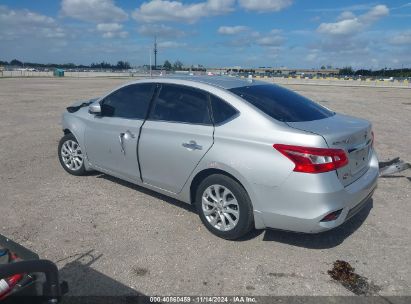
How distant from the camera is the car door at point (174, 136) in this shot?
3988 millimetres

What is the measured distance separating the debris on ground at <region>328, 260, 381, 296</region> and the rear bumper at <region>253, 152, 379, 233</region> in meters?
0.39

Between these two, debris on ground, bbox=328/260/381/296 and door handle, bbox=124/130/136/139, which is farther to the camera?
door handle, bbox=124/130/136/139

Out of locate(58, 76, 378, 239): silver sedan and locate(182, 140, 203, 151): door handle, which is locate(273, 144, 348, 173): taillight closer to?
locate(58, 76, 378, 239): silver sedan

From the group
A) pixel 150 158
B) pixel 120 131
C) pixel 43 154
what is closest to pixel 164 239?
pixel 150 158

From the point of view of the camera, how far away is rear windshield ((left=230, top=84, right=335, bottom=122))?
3855 millimetres

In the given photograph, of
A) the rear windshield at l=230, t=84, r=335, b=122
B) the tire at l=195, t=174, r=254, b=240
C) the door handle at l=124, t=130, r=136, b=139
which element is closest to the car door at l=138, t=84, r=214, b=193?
the door handle at l=124, t=130, r=136, b=139

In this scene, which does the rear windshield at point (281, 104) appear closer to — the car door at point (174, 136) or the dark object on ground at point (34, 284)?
the car door at point (174, 136)

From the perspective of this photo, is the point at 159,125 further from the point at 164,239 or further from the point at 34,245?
the point at 34,245

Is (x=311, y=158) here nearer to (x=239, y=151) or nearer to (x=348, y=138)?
(x=348, y=138)

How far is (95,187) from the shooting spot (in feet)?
17.8

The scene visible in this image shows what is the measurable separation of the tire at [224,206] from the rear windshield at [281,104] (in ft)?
2.77

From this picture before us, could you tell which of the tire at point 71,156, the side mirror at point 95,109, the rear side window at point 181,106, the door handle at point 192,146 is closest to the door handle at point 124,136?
the rear side window at point 181,106

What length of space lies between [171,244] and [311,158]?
5.55 ft

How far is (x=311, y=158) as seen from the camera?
327cm
